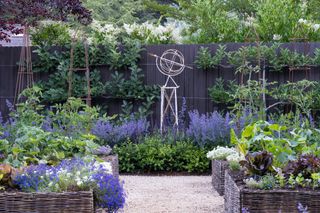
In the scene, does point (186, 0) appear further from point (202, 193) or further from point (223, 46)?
point (202, 193)

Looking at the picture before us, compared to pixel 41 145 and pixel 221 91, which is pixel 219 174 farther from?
pixel 221 91

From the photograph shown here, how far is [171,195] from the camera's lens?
7.78m

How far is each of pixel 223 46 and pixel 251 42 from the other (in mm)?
588

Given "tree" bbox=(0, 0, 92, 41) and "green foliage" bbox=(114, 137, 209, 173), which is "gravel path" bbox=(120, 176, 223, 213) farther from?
"tree" bbox=(0, 0, 92, 41)

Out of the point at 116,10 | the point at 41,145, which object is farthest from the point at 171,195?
the point at 116,10

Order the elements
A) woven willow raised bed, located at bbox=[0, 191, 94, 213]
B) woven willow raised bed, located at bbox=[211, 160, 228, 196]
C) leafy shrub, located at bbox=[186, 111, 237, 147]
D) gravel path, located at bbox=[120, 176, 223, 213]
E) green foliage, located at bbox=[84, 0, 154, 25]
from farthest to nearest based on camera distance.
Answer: green foliage, located at bbox=[84, 0, 154, 25]
leafy shrub, located at bbox=[186, 111, 237, 147]
woven willow raised bed, located at bbox=[211, 160, 228, 196]
gravel path, located at bbox=[120, 176, 223, 213]
woven willow raised bed, located at bbox=[0, 191, 94, 213]

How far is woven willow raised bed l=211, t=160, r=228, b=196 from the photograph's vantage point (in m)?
7.25

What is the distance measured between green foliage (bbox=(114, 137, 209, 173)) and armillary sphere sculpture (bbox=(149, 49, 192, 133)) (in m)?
0.93

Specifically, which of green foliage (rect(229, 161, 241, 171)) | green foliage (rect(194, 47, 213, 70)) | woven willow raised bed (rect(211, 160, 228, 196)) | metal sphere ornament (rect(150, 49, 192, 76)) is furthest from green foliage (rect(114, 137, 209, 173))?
green foliage (rect(229, 161, 241, 171))

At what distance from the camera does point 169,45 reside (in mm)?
11367

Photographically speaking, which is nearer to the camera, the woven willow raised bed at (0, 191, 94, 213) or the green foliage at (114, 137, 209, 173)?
the woven willow raised bed at (0, 191, 94, 213)

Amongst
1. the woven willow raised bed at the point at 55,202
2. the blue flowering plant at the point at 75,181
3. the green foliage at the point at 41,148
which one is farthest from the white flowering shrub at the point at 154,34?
the woven willow raised bed at the point at 55,202

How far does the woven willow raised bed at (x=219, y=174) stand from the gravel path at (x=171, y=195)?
3.2 inches

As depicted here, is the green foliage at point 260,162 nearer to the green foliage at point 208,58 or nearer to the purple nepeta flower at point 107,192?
the purple nepeta flower at point 107,192
